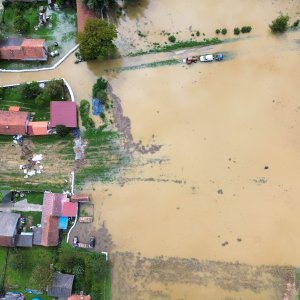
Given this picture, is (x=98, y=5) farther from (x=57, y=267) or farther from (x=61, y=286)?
(x=61, y=286)

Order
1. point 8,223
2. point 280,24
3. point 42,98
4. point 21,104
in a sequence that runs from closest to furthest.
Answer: point 8,223, point 280,24, point 42,98, point 21,104

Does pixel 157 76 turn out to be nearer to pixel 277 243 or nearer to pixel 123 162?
pixel 123 162

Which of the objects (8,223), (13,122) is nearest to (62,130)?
(13,122)

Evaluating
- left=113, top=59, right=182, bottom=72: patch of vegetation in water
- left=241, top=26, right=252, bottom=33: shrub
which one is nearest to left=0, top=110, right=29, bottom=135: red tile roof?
left=113, top=59, right=182, bottom=72: patch of vegetation in water

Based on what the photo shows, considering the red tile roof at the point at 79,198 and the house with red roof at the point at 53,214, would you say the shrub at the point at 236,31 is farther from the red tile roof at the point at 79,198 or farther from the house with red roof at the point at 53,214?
the house with red roof at the point at 53,214

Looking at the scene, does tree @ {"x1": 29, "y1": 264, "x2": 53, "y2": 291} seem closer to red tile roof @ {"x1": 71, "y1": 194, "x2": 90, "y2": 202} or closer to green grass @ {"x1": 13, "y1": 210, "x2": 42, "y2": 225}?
green grass @ {"x1": 13, "y1": 210, "x2": 42, "y2": 225}

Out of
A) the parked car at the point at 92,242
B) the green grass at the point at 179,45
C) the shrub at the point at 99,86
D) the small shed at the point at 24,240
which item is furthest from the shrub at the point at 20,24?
the parked car at the point at 92,242

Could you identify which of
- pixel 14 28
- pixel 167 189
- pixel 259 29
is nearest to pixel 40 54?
pixel 14 28
